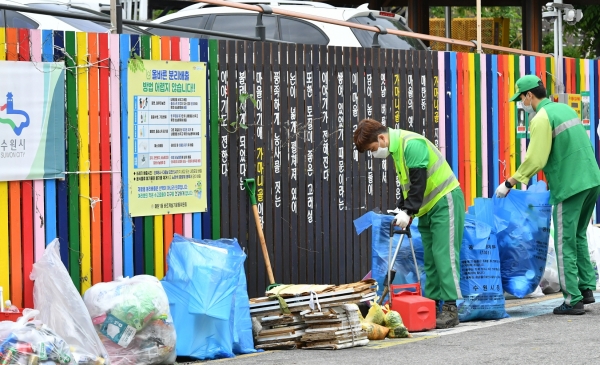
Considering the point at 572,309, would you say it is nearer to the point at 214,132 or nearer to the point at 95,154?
the point at 214,132

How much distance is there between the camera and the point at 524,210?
9.46 m

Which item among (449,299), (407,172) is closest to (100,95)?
(407,172)

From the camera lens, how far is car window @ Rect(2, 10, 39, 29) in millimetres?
9922

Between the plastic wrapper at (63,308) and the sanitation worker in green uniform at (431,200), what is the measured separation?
245 centimetres

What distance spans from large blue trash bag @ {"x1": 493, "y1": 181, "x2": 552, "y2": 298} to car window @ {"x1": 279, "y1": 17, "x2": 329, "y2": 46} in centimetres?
366

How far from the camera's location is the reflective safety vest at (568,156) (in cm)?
886

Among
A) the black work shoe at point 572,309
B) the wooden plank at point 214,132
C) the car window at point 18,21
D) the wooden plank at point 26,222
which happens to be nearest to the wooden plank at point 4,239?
the wooden plank at point 26,222

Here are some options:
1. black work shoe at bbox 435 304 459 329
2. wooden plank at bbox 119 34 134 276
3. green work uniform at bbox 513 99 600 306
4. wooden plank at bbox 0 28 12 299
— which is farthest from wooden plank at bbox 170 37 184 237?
green work uniform at bbox 513 99 600 306

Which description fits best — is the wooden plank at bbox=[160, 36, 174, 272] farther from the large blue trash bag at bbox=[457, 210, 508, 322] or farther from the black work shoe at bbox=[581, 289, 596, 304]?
the black work shoe at bbox=[581, 289, 596, 304]

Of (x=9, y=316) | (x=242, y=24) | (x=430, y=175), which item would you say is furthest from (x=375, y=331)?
(x=242, y=24)

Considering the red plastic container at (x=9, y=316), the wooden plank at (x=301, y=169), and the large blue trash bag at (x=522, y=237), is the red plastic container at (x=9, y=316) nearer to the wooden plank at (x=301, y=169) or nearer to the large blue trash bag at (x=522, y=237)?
the wooden plank at (x=301, y=169)

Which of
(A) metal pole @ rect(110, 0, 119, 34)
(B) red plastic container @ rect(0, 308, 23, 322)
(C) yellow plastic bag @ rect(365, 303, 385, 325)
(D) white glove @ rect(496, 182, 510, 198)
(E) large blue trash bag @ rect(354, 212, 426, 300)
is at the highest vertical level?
(A) metal pole @ rect(110, 0, 119, 34)

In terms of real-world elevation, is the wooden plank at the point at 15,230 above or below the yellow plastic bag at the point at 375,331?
above

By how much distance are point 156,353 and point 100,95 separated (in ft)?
5.85
